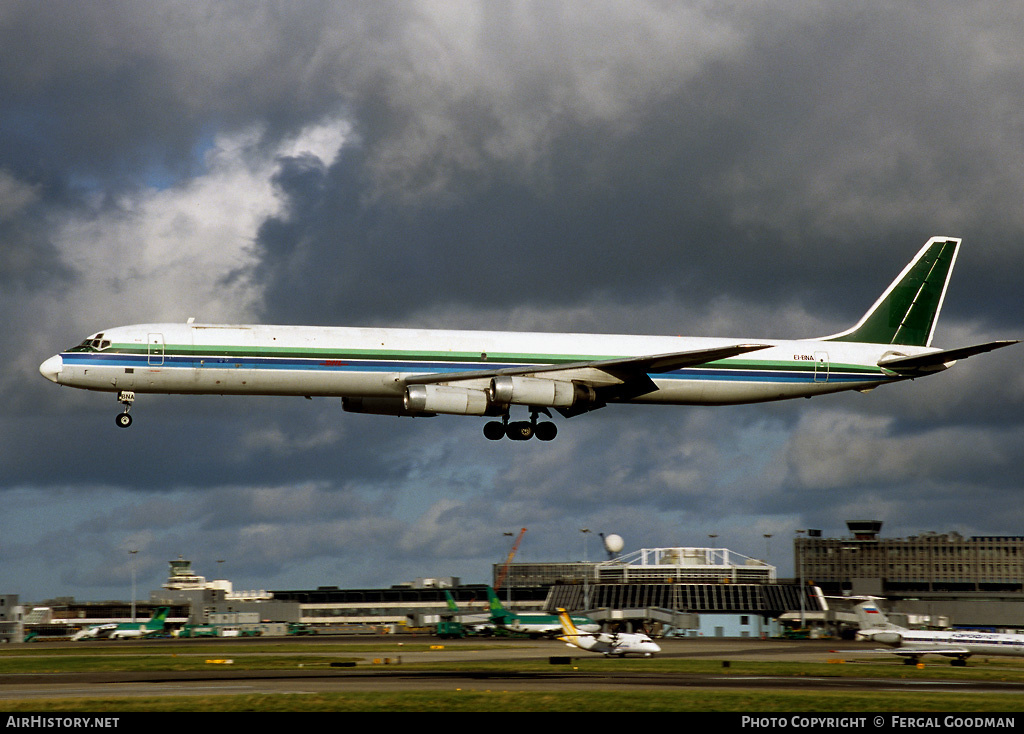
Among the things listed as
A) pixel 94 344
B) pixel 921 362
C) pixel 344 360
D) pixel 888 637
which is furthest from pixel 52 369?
pixel 888 637

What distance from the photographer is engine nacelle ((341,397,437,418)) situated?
6369cm

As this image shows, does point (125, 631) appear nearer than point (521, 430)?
No

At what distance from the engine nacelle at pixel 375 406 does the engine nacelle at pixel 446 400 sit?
297cm

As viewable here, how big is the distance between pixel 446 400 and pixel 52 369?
20.4 metres

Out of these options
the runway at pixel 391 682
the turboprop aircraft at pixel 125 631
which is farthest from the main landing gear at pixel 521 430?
the turboprop aircraft at pixel 125 631

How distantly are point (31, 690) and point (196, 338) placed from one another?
18.8 meters

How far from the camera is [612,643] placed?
75.4 meters

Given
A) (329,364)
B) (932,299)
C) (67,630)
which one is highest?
(932,299)

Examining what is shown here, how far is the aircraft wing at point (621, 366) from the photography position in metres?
60.4

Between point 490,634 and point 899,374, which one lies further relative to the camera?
point 490,634

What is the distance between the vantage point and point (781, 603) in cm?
15800

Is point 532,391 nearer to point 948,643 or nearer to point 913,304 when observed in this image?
point 913,304
